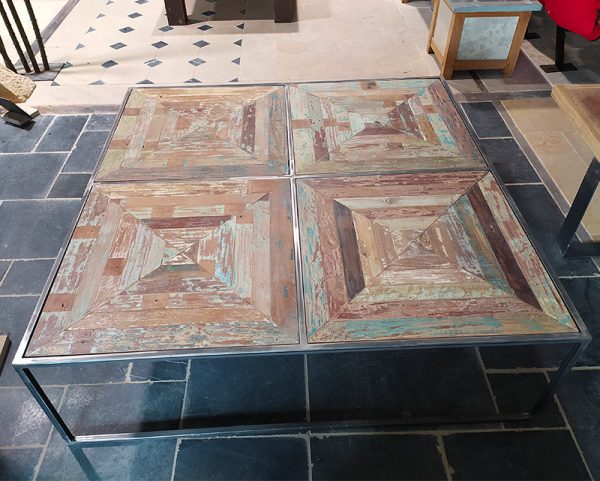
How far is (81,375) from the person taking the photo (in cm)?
189

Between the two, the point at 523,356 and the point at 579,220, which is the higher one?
the point at 579,220

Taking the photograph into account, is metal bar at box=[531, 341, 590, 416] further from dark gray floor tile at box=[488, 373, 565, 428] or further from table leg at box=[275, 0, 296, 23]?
table leg at box=[275, 0, 296, 23]

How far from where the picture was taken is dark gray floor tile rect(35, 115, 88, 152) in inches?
115

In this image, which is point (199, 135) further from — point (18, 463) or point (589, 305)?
point (589, 305)

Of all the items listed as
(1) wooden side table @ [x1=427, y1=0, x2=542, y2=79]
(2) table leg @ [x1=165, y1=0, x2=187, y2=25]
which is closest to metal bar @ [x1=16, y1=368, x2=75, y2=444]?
(1) wooden side table @ [x1=427, y1=0, x2=542, y2=79]

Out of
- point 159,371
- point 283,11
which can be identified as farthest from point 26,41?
point 159,371

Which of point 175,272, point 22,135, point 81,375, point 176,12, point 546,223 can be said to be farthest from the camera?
point 176,12

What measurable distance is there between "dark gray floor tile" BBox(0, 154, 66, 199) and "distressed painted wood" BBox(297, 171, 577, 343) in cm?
163

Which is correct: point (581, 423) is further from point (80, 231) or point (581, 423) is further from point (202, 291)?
point (80, 231)

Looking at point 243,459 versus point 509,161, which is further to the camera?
point 509,161

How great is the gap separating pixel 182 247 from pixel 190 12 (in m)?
3.50

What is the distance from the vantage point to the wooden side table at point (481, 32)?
10.5 feet

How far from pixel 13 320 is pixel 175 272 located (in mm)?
966

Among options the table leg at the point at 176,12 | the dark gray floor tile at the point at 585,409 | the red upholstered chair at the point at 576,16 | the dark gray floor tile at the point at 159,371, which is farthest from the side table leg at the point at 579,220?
the table leg at the point at 176,12
